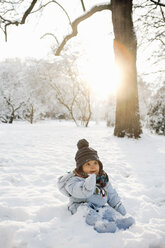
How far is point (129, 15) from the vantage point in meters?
7.70

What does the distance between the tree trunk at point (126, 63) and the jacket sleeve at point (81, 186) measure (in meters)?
6.00

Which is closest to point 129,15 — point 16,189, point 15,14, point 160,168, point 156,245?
point 15,14

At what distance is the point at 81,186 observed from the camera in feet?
6.69

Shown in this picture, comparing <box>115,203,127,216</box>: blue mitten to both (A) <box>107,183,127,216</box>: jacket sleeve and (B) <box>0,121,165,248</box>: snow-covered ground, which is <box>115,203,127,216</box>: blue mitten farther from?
(B) <box>0,121,165,248</box>: snow-covered ground

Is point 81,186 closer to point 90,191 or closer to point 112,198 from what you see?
point 90,191

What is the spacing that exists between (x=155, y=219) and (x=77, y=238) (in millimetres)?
1004

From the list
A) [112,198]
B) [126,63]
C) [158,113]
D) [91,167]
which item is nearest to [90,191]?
[91,167]

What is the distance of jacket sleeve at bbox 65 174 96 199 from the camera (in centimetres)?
191

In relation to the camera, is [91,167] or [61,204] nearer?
[91,167]

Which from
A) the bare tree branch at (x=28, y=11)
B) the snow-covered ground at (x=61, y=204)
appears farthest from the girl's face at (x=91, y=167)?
the bare tree branch at (x=28, y=11)

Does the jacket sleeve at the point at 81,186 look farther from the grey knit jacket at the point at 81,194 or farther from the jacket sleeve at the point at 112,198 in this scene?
the jacket sleeve at the point at 112,198

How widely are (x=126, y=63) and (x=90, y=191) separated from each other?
6.75 meters

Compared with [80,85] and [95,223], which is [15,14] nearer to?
[95,223]

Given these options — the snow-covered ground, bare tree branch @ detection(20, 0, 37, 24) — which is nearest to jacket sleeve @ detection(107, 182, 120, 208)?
the snow-covered ground
